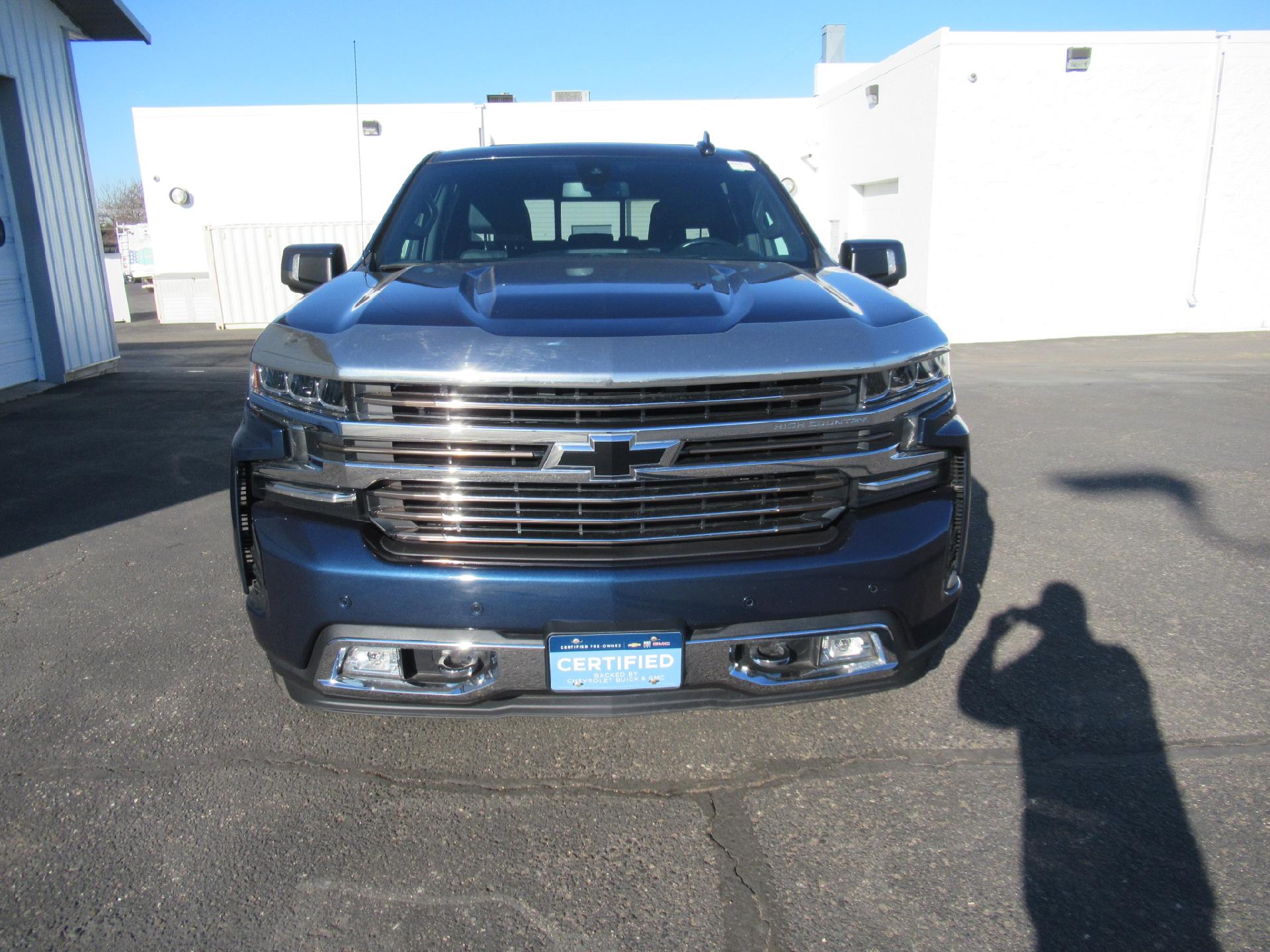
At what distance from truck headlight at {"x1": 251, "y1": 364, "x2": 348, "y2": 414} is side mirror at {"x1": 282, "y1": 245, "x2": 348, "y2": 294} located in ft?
4.09

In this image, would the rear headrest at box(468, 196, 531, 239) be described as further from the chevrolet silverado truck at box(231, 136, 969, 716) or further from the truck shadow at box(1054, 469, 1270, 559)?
the truck shadow at box(1054, 469, 1270, 559)

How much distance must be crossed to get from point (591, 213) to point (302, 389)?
5.64 ft

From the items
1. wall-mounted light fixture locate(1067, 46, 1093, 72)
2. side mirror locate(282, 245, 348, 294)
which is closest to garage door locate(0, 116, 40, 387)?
side mirror locate(282, 245, 348, 294)

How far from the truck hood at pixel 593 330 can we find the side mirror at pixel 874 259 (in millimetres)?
915

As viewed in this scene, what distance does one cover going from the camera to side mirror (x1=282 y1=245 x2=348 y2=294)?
364cm

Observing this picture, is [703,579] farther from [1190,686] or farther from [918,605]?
[1190,686]

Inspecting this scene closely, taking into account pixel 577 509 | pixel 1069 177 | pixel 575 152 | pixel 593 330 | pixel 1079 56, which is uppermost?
pixel 1079 56

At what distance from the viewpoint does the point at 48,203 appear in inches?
382

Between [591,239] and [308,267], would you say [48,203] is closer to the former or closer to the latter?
[308,267]

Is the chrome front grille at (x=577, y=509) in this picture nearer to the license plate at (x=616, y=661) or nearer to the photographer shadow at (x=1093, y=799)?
the license plate at (x=616, y=661)

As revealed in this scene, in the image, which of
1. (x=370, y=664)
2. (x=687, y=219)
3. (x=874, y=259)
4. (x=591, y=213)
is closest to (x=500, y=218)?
(x=591, y=213)

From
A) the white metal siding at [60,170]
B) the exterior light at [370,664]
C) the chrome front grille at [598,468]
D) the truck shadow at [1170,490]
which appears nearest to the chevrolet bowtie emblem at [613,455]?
the chrome front grille at [598,468]

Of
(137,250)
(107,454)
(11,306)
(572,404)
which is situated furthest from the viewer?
(137,250)

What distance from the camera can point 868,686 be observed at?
2451mm
